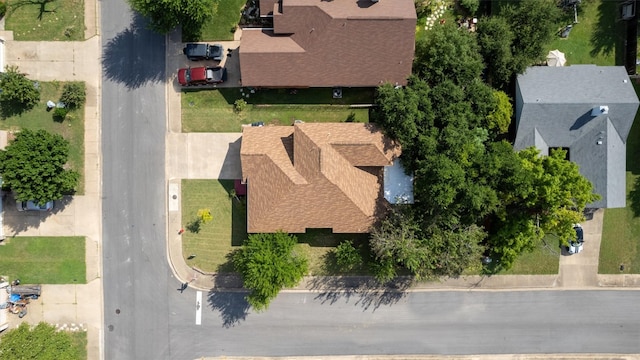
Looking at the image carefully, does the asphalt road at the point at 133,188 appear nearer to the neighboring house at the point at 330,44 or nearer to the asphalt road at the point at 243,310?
the asphalt road at the point at 243,310

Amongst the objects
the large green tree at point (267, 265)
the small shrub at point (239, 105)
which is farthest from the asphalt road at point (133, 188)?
the large green tree at point (267, 265)

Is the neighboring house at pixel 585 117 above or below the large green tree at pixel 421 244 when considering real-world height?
above

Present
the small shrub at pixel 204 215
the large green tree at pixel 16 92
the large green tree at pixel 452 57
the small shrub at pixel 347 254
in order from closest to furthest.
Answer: the large green tree at pixel 452 57 → the large green tree at pixel 16 92 → the small shrub at pixel 347 254 → the small shrub at pixel 204 215

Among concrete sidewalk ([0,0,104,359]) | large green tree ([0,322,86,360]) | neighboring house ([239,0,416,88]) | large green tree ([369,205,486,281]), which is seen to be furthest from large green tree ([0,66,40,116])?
large green tree ([369,205,486,281])

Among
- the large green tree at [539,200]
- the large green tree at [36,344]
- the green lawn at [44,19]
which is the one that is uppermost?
the green lawn at [44,19]

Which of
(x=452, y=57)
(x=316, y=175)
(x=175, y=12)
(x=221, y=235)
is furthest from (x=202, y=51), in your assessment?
(x=452, y=57)

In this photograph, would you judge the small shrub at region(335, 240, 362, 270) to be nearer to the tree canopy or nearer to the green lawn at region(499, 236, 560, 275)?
the tree canopy

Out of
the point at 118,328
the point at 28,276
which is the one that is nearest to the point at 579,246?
the point at 118,328
